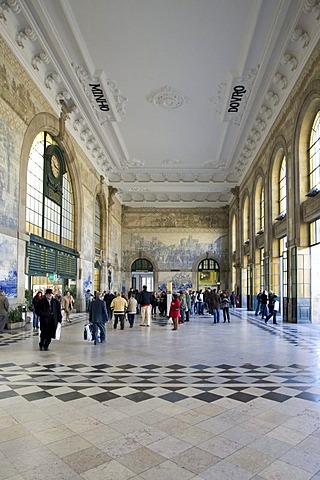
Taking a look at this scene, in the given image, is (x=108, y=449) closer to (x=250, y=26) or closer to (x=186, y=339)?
(x=186, y=339)

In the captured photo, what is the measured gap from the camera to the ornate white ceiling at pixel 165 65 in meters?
11.0

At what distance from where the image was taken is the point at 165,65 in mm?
13914

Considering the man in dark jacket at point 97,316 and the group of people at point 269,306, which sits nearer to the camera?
the man in dark jacket at point 97,316

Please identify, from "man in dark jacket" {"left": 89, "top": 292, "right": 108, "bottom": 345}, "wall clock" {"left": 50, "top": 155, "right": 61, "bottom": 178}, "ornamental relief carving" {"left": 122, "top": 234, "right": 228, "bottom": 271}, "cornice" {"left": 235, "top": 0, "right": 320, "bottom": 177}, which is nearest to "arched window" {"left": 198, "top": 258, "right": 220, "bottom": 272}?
"ornamental relief carving" {"left": 122, "top": 234, "right": 228, "bottom": 271}

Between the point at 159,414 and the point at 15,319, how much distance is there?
8732mm

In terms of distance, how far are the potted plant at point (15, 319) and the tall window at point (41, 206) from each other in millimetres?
3178

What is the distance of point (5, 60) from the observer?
11461 mm

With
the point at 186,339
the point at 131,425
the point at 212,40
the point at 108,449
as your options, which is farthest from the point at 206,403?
the point at 212,40

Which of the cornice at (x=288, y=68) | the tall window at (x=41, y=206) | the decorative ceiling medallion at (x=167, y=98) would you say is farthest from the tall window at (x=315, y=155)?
the tall window at (x=41, y=206)

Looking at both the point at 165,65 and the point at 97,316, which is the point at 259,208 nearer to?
the point at 165,65

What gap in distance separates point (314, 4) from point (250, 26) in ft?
6.13

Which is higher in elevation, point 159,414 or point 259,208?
point 259,208

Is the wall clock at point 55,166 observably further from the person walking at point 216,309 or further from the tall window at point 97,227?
the person walking at point 216,309

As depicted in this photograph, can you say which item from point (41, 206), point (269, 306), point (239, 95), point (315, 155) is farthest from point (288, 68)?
point (41, 206)
